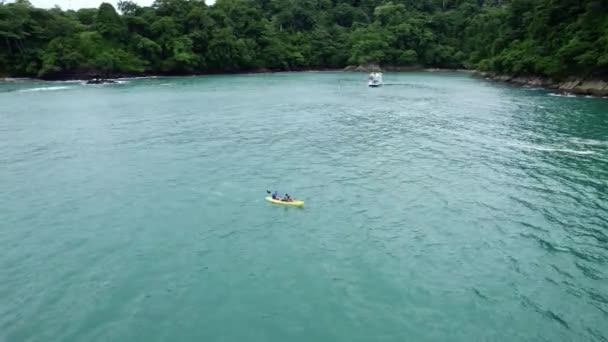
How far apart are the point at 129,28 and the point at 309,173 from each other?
422 ft

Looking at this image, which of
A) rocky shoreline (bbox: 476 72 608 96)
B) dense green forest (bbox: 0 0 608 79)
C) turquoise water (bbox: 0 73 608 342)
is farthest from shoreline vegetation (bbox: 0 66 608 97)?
turquoise water (bbox: 0 73 608 342)

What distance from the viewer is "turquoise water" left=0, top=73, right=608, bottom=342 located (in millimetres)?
21234

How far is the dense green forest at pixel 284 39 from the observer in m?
96.2

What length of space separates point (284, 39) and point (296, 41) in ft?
15.7

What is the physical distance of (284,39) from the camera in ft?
595

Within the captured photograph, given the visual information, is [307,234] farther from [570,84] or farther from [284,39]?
[284,39]

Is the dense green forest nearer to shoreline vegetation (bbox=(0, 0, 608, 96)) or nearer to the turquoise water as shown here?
shoreline vegetation (bbox=(0, 0, 608, 96))

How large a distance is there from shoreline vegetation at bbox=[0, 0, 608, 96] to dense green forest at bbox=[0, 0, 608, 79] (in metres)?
0.33

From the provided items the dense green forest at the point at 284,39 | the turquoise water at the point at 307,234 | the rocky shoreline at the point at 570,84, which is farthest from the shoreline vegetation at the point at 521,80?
the turquoise water at the point at 307,234

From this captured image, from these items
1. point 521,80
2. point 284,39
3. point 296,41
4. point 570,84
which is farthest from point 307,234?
point 296,41

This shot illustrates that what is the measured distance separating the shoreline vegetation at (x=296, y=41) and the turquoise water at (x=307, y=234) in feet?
133

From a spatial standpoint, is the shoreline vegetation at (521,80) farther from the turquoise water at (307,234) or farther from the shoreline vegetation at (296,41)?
the turquoise water at (307,234)

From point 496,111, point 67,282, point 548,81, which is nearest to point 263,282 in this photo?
point 67,282

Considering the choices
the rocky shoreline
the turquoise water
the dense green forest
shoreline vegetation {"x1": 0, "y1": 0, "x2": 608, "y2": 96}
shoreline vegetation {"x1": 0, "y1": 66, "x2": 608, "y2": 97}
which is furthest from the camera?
the dense green forest
